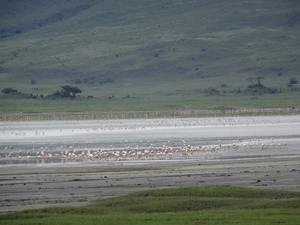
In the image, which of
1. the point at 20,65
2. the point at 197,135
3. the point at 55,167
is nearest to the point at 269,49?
the point at 20,65

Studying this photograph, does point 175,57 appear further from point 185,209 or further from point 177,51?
point 185,209

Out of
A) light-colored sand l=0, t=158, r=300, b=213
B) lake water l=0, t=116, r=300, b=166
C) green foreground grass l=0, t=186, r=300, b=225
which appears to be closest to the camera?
green foreground grass l=0, t=186, r=300, b=225

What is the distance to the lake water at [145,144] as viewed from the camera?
33781mm

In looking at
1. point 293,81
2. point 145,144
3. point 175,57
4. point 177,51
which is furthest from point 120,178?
point 177,51

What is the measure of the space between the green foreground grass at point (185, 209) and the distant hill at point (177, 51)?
116797 mm

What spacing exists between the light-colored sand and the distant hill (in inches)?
4180

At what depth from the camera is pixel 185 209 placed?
15.9m

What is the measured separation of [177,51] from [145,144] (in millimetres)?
127689

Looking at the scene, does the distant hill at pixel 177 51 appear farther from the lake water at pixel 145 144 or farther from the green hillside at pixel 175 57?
the lake water at pixel 145 144

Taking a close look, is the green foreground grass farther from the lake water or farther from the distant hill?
the distant hill

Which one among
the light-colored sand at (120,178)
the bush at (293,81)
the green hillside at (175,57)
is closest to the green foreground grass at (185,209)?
the light-colored sand at (120,178)

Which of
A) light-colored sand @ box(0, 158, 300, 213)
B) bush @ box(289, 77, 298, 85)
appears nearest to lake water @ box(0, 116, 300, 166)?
light-colored sand @ box(0, 158, 300, 213)

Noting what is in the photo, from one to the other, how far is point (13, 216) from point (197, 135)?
3723 centimetres

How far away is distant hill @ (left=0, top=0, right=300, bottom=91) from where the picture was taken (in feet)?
501
